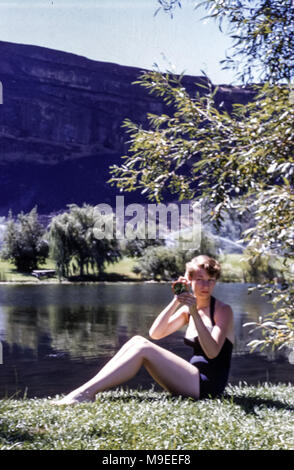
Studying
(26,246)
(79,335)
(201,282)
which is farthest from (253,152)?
(26,246)

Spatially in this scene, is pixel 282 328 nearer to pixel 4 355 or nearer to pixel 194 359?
pixel 194 359

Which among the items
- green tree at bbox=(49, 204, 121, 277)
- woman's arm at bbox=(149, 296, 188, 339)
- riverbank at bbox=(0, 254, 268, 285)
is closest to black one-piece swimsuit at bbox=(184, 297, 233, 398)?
woman's arm at bbox=(149, 296, 188, 339)

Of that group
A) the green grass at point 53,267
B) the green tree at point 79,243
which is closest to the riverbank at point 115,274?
the green grass at point 53,267

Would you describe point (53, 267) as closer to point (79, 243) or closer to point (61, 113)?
point (79, 243)

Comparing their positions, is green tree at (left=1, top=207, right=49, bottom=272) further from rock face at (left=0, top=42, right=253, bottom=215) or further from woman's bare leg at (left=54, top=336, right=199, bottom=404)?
woman's bare leg at (left=54, top=336, right=199, bottom=404)

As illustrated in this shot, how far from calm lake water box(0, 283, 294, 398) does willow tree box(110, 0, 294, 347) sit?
1.62m

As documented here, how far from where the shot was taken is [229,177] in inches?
138

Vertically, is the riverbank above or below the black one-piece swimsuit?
below

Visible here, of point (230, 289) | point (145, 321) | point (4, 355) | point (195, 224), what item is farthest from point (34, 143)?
point (4, 355)

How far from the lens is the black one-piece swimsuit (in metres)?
2.92

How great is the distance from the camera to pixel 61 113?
4381 cm

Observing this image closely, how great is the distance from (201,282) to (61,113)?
42717 millimetres

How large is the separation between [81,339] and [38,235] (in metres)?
13.3

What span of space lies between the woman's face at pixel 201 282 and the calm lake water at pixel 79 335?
1.21 m
